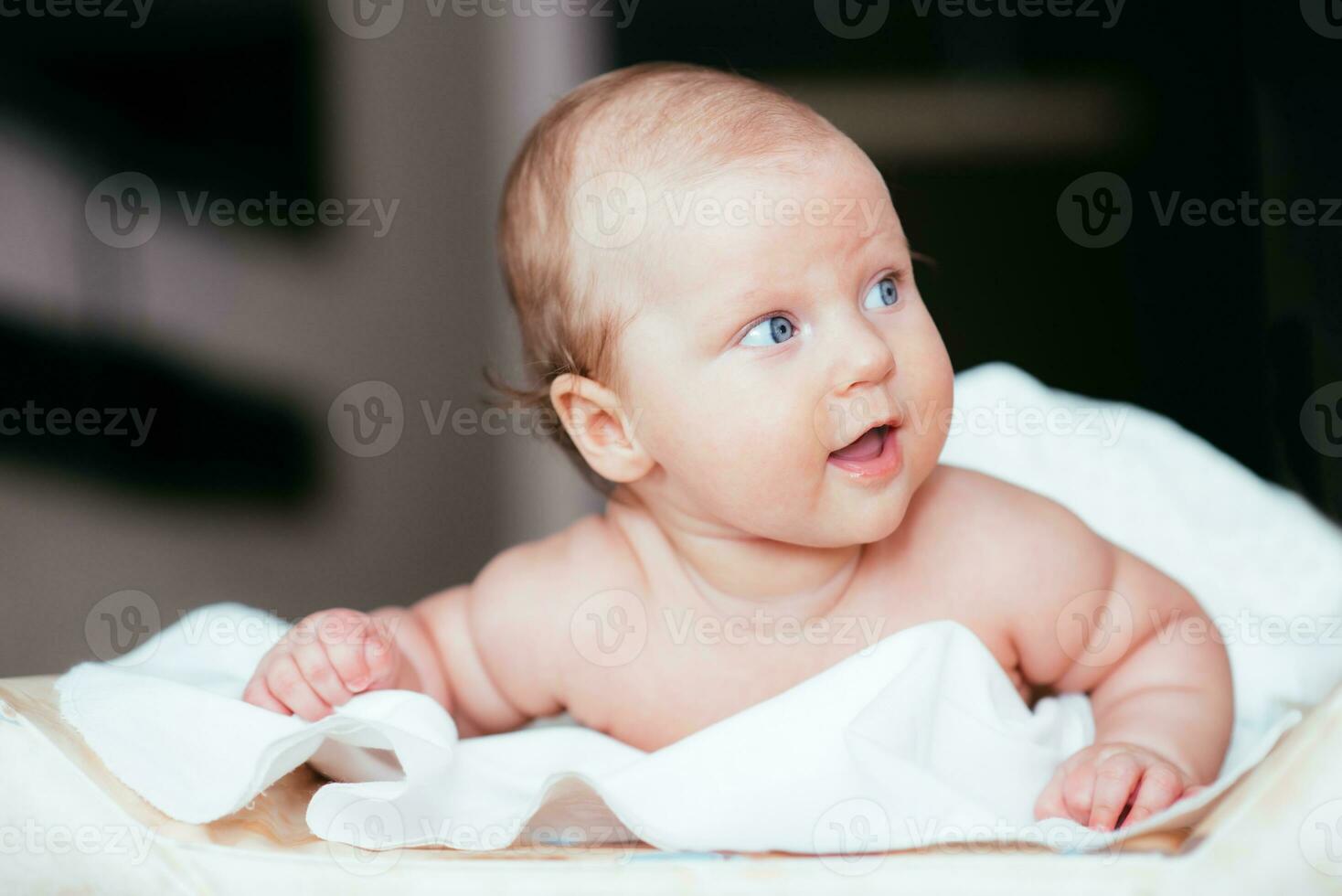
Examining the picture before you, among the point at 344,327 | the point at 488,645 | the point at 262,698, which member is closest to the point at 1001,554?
the point at 488,645

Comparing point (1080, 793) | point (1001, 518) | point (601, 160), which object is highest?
point (601, 160)

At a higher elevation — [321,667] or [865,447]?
[865,447]

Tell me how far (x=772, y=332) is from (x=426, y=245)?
0.98 metres

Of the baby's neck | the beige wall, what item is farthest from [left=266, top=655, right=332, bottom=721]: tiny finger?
the beige wall

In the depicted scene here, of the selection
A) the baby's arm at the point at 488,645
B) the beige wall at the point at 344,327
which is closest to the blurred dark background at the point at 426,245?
the beige wall at the point at 344,327

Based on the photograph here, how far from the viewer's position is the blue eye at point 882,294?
79 cm

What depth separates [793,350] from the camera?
2.47 ft

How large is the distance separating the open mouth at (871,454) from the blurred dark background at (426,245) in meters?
0.46

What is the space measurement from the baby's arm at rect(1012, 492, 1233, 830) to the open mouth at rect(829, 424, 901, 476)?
0.52ft

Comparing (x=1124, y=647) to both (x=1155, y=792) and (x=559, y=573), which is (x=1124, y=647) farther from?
(x=559, y=573)

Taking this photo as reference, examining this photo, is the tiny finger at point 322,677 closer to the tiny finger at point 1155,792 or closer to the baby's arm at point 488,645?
the baby's arm at point 488,645

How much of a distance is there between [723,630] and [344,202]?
2.88ft

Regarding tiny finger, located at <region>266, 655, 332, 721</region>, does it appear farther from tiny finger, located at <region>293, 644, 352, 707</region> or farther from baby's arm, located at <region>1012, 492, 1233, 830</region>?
baby's arm, located at <region>1012, 492, 1233, 830</region>

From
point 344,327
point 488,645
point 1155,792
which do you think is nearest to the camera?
point 1155,792
